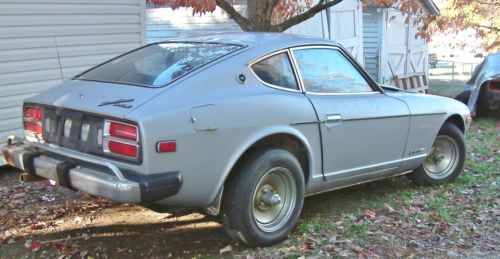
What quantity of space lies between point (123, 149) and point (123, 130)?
12cm


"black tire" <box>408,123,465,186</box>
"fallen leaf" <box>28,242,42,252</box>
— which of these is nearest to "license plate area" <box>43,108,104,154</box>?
"fallen leaf" <box>28,242,42,252</box>

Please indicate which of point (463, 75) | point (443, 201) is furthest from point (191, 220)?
point (463, 75)

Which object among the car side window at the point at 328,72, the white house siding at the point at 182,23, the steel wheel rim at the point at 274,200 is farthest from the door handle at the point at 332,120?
the white house siding at the point at 182,23

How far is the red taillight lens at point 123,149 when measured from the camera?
3.67 meters

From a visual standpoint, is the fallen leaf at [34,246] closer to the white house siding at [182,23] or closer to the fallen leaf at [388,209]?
the fallen leaf at [388,209]

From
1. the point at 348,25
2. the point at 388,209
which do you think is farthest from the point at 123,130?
the point at 348,25

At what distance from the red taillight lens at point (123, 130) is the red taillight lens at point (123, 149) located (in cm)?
5

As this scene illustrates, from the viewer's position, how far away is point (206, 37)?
16.5 ft

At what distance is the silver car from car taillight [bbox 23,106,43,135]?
11 mm

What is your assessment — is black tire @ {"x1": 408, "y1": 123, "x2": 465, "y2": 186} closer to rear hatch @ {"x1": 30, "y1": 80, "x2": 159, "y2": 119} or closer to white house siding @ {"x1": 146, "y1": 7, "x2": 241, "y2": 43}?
rear hatch @ {"x1": 30, "y1": 80, "x2": 159, "y2": 119}

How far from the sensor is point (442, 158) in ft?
20.9

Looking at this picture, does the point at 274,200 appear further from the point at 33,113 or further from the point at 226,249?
the point at 33,113

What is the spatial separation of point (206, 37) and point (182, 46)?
280 millimetres

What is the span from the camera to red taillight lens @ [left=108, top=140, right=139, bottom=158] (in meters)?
3.67
